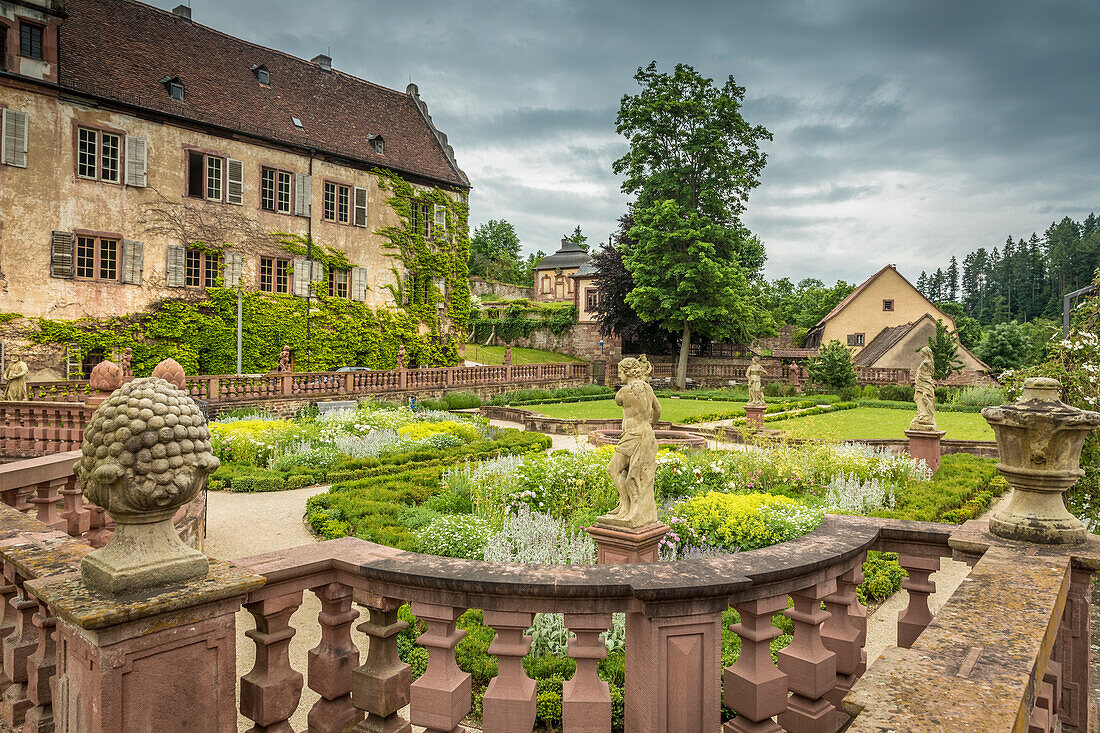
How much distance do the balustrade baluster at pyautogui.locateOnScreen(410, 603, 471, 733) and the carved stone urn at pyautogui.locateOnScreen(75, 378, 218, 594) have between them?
2.81 ft

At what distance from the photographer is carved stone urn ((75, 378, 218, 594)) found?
6.91 ft

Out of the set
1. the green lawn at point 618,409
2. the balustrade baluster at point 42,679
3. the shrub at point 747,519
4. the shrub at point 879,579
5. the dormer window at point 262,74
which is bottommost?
the shrub at point 879,579

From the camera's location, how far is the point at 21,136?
21.5 m

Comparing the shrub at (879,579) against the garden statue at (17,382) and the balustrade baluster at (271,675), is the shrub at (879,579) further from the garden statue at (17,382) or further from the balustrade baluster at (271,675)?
the garden statue at (17,382)

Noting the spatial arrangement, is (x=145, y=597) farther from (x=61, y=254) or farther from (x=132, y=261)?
(x=132, y=261)

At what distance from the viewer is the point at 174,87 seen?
85.0 ft

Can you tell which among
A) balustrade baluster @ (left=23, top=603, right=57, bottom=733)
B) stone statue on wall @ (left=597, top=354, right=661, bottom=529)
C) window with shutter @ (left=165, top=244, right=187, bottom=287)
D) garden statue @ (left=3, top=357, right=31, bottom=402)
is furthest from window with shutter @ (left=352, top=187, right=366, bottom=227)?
balustrade baluster @ (left=23, top=603, right=57, bottom=733)

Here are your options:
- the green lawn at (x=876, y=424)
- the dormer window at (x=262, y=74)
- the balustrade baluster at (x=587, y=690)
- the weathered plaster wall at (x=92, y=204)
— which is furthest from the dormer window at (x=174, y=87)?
the balustrade baluster at (x=587, y=690)

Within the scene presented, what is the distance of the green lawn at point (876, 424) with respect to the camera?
18511 mm

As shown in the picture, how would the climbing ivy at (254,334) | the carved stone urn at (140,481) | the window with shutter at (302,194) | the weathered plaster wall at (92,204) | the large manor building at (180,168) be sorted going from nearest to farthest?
the carved stone urn at (140,481) → the weathered plaster wall at (92,204) → the large manor building at (180,168) → the climbing ivy at (254,334) → the window with shutter at (302,194)

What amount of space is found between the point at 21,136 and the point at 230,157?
23.0 ft

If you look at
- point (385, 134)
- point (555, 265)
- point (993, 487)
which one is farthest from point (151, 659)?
point (555, 265)

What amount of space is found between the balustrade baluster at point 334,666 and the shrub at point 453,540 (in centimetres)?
397

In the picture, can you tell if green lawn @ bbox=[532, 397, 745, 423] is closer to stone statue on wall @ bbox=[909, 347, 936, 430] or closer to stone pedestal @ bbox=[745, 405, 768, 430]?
stone pedestal @ bbox=[745, 405, 768, 430]
